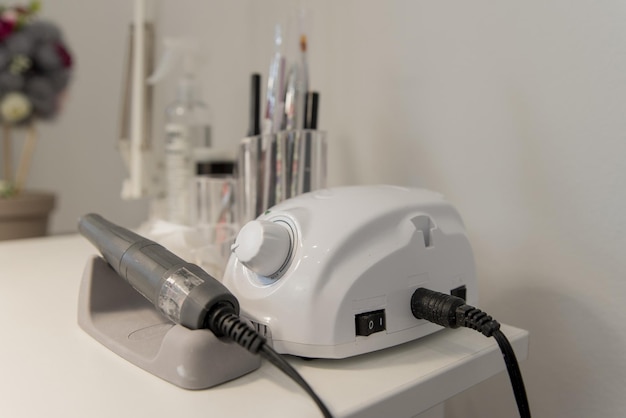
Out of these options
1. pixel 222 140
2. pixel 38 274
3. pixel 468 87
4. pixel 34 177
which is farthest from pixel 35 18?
pixel 468 87

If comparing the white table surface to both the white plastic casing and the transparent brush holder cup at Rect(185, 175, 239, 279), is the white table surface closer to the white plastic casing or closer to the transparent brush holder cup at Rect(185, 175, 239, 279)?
the white plastic casing

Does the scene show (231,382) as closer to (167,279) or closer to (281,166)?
(167,279)

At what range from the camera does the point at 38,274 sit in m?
0.55

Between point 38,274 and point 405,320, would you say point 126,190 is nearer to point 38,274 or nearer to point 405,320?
point 38,274

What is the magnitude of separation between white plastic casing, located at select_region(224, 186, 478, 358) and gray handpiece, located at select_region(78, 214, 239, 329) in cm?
3

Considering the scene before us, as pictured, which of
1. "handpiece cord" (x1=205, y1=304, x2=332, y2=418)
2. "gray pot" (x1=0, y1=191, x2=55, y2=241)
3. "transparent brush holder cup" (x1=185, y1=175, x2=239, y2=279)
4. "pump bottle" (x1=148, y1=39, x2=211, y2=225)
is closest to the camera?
"handpiece cord" (x1=205, y1=304, x2=332, y2=418)

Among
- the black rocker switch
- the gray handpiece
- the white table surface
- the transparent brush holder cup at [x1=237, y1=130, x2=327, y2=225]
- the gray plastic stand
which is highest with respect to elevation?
the transparent brush holder cup at [x1=237, y1=130, x2=327, y2=225]

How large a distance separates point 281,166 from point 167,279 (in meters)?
0.22

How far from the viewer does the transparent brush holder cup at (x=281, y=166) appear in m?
0.51

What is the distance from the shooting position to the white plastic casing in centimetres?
32

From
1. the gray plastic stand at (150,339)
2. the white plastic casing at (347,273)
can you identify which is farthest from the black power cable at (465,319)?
the gray plastic stand at (150,339)

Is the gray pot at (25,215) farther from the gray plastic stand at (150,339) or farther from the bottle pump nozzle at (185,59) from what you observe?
the gray plastic stand at (150,339)

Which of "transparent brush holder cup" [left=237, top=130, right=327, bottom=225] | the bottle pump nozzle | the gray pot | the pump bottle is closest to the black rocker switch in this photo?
"transparent brush holder cup" [left=237, top=130, right=327, bottom=225]

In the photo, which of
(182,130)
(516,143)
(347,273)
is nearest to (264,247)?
(347,273)
